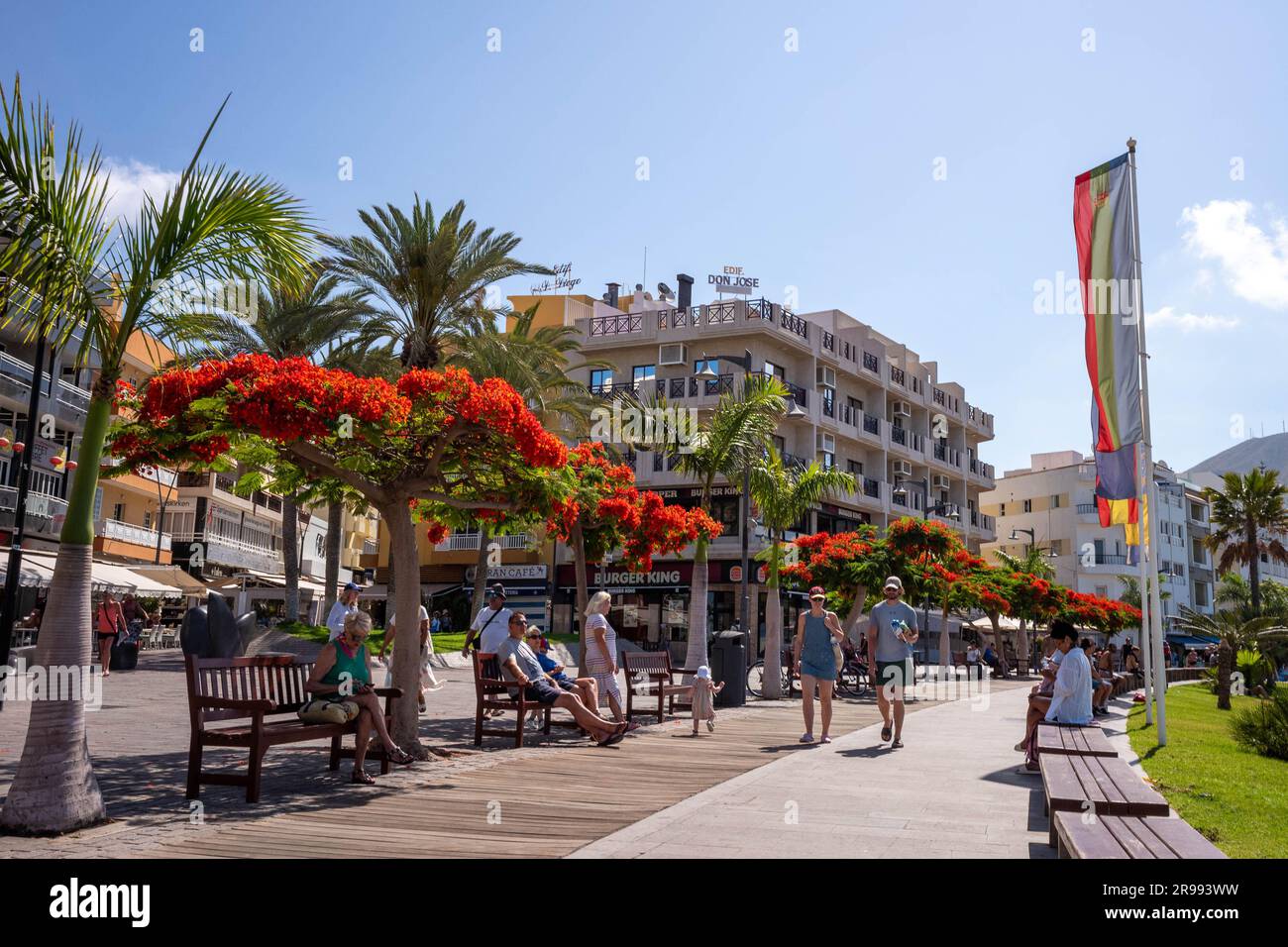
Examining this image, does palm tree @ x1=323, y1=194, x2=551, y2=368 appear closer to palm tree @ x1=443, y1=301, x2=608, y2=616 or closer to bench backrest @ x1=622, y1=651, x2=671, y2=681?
palm tree @ x1=443, y1=301, x2=608, y2=616

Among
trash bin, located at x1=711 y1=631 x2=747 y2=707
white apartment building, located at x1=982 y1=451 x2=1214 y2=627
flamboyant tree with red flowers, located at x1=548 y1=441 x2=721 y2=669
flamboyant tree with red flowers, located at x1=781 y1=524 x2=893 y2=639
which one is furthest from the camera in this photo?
white apartment building, located at x1=982 y1=451 x2=1214 y2=627

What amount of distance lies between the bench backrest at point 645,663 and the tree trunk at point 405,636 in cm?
456

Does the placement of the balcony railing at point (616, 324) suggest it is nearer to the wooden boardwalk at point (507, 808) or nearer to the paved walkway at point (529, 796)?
the paved walkway at point (529, 796)

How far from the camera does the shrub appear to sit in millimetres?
13133

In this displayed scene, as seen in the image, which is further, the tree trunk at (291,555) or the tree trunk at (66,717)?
the tree trunk at (291,555)

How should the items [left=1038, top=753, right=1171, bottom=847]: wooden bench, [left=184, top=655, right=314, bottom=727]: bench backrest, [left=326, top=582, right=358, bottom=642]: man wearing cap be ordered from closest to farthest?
[left=1038, top=753, right=1171, bottom=847]: wooden bench, [left=184, top=655, right=314, bottom=727]: bench backrest, [left=326, top=582, right=358, bottom=642]: man wearing cap

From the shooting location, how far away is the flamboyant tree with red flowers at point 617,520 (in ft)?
49.8

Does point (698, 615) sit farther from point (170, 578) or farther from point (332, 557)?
point (170, 578)

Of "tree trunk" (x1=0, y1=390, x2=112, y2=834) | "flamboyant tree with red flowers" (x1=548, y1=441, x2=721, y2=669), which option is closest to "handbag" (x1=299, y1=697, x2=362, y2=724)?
"tree trunk" (x1=0, y1=390, x2=112, y2=834)

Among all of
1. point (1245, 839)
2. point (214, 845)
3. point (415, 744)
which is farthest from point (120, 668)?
point (1245, 839)

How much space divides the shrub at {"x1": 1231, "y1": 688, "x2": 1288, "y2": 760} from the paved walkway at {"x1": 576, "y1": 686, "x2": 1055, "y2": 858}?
445 centimetres

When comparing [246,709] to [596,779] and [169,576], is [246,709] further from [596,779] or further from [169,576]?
[169,576]

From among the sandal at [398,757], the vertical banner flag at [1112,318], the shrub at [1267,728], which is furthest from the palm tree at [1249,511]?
the sandal at [398,757]
